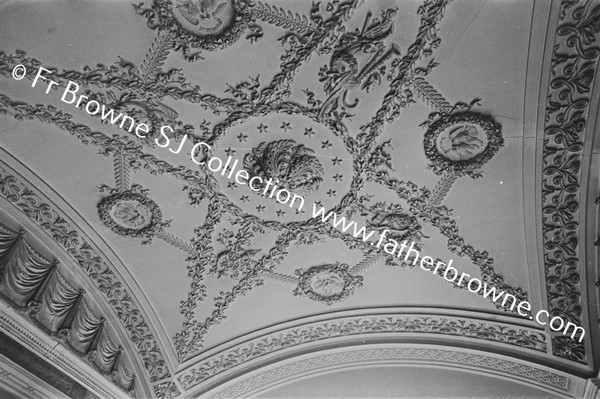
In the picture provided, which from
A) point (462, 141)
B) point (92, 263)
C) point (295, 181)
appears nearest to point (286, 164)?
point (295, 181)

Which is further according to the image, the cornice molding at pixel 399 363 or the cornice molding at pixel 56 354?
the cornice molding at pixel 399 363

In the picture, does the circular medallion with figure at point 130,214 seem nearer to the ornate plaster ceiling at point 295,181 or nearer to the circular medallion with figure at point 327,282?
the ornate plaster ceiling at point 295,181

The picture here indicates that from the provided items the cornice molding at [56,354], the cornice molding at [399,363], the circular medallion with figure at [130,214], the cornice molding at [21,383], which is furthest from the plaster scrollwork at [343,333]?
the circular medallion with figure at [130,214]

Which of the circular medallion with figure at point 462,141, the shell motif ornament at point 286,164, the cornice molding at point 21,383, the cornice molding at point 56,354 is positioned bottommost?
the cornice molding at point 21,383

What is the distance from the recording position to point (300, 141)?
14.1 feet

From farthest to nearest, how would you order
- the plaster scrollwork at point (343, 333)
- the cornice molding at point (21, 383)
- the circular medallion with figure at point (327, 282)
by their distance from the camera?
1. the plaster scrollwork at point (343, 333)
2. the circular medallion with figure at point (327, 282)
3. the cornice molding at point (21, 383)

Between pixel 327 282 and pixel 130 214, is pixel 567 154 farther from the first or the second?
pixel 130 214

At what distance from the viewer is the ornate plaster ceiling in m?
3.64

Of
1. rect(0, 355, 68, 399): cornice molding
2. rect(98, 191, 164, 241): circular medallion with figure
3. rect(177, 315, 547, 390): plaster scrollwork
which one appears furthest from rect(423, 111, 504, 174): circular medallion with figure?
rect(0, 355, 68, 399): cornice molding

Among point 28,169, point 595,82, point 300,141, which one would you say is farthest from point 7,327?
point 595,82

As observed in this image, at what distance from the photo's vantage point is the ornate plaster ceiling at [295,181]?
12.0 ft

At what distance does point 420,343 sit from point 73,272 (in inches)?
146

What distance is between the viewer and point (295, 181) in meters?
4.54

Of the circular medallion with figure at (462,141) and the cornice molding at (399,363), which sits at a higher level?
the circular medallion with figure at (462,141)
